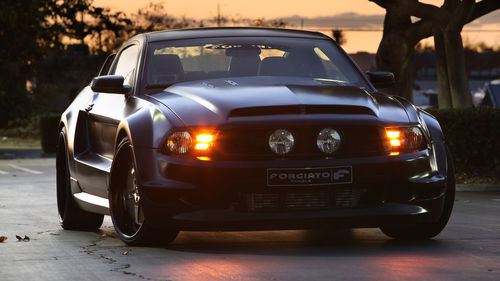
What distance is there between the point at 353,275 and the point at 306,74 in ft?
9.02

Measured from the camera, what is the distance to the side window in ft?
30.3

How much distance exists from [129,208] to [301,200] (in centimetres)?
144

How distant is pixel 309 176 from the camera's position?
24.7 ft

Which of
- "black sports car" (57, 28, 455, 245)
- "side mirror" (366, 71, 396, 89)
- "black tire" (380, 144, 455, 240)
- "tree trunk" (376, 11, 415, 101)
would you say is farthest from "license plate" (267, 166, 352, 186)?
"tree trunk" (376, 11, 415, 101)

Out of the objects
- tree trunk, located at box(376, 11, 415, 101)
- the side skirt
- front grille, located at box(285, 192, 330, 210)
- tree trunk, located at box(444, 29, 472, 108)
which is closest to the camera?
front grille, located at box(285, 192, 330, 210)

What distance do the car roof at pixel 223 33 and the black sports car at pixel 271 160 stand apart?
0.66m

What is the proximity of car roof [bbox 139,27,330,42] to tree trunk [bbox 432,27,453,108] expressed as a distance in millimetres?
12254

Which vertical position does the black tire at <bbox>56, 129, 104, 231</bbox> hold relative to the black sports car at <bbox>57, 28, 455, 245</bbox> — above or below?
below

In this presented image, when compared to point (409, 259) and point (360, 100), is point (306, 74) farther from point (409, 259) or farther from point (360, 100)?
point (409, 259)

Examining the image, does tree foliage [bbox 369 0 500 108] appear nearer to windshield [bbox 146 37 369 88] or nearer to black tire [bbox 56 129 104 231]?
windshield [bbox 146 37 369 88]

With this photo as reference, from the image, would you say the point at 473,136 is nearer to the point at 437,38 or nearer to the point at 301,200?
the point at 437,38

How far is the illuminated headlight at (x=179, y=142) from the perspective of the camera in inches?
300

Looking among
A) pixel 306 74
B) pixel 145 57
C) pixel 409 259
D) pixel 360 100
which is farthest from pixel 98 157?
pixel 409 259

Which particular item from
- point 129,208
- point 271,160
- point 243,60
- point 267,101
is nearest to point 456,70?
point 243,60
